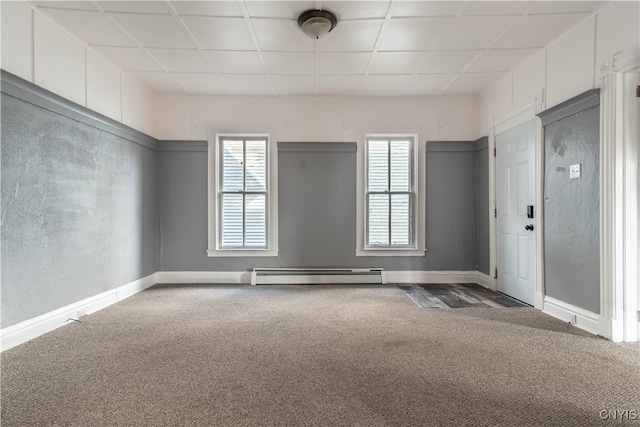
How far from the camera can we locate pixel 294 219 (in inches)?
193

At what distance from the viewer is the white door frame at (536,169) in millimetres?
3447

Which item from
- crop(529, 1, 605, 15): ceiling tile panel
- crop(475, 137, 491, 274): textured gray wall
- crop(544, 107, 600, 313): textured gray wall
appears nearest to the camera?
crop(529, 1, 605, 15): ceiling tile panel

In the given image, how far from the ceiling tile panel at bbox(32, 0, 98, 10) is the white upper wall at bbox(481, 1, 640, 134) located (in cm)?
456

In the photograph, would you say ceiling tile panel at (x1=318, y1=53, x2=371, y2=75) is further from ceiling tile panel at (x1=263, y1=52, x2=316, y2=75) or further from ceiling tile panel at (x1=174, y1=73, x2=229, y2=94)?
ceiling tile panel at (x1=174, y1=73, x2=229, y2=94)

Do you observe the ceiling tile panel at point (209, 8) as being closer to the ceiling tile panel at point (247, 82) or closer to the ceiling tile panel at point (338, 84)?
the ceiling tile panel at point (247, 82)

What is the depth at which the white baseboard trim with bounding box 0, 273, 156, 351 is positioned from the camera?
254 centimetres

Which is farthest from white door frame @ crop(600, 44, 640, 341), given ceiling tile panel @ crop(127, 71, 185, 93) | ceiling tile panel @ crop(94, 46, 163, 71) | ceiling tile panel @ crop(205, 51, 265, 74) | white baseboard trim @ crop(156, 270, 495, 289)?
ceiling tile panel @ crop(127, 71, 185, 93)

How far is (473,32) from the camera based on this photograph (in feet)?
10.3

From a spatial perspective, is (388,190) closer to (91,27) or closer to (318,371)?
(318,371)

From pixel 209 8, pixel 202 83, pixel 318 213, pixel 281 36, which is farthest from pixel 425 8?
pixel 202 83

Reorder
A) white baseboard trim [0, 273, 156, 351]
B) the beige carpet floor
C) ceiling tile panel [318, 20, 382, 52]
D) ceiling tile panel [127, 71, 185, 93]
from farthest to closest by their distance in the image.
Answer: ceiling tile panel [127, 71, 185, 93] → ceiling tile panel [318, 20, 382, 52] → white baseboard trim [0, 273, 156, 351] → the beige carpet floor

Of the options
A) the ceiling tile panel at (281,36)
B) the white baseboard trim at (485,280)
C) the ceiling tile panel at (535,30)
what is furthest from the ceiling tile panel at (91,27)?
the white baseboard trim at (485,280)

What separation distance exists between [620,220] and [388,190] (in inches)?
110

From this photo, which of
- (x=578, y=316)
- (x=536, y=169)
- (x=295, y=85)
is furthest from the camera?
(x=295, y=85)
